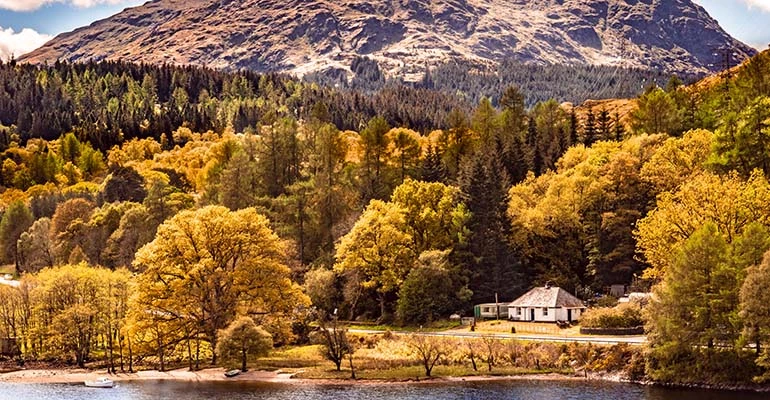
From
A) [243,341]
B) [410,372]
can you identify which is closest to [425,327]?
[410,372]

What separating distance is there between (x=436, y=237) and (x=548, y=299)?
62.9ft

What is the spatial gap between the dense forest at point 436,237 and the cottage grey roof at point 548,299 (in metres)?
7.19

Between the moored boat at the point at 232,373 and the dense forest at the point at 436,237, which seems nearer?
the dense forest at the point at 436,237

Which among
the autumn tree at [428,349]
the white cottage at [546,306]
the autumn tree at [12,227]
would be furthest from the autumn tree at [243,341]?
the autumn tree at [12,227]

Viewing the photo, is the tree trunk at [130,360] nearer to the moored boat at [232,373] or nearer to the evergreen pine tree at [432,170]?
the moored boat at [232,373]

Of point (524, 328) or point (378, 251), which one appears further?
point (378, 251)

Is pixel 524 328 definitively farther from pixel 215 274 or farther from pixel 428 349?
pixel 215 274

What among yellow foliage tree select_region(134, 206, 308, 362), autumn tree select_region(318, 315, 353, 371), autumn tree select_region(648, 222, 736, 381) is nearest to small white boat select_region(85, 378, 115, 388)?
yellow foliage tree select_region(134, 206, 308, 362)

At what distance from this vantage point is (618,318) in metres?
94.0

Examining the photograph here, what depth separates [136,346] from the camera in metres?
100

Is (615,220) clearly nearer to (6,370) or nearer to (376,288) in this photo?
(376,288)

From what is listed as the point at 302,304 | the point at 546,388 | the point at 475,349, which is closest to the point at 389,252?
the point at 302,304

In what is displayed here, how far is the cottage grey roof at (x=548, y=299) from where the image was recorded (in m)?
104

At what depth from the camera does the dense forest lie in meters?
78.4
